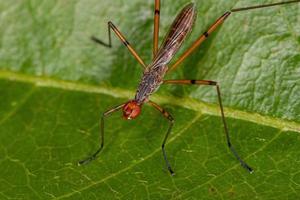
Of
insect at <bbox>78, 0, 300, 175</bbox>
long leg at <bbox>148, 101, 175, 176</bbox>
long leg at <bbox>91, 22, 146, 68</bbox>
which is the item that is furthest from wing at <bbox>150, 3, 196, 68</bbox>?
long leg at <bbox>148, 101, 175, 176</bbox>

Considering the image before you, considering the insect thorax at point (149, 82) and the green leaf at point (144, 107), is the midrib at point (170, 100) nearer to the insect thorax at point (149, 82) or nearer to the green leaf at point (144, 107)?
the green leaf at point (144, 107)

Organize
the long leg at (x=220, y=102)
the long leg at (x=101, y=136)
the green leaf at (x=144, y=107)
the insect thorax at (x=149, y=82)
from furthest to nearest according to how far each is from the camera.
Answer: the insect thorax at (x=149, y=82)
the long leg at (x=101, y=136)
the green leaf at (x=144, y=107)
the long leg at (x=220, y=102)

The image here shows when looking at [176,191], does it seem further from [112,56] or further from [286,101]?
[112,56]

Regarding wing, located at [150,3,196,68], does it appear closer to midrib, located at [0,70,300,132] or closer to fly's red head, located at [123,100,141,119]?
midrib, located at [0,70,300,132]

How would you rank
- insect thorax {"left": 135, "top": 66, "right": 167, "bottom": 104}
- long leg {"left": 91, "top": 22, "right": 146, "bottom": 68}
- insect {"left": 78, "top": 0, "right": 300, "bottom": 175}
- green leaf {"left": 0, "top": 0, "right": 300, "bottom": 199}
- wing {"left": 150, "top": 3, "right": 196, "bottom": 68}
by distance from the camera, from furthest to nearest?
long leg {"left": 91, "top": 22, "right": 146, "bottom": 68} → insect thorax {"left": 135, "top": 66, "right": 167, "bottom": 104} → wing {"left": 150, "top": 3, "right": 196, "bottom": 68} → insect {"left": 78, "top": 0, "right": 300, "bottom": 175} → green leaf {"left": 0, "top": 0, "right": 300, "bottom": 199}

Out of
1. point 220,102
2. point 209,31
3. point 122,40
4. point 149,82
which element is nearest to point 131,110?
point 149,82

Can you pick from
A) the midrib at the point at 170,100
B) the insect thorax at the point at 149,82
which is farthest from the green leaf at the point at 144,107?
the insect thorax at the point at 149,82
